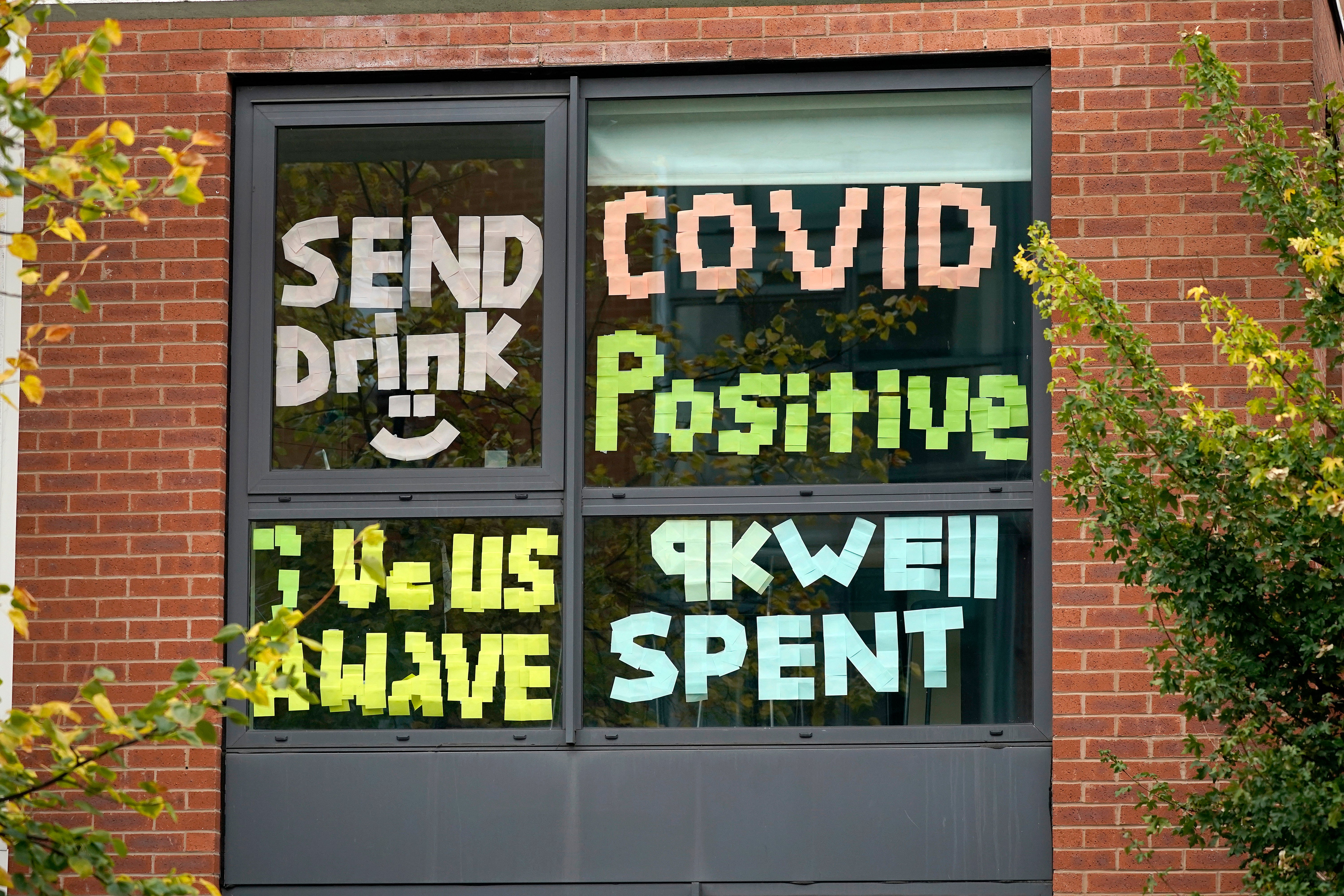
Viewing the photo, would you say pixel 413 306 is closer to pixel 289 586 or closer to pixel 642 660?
pixel 289 586

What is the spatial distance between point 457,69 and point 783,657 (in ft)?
8.98

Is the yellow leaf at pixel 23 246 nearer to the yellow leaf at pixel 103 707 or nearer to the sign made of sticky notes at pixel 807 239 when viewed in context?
the yellow leaf at pixel 103 707

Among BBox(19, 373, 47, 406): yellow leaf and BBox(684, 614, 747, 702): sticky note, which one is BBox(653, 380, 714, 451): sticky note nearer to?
BBox(684, 614, 747, 702): sticky note

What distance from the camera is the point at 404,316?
19.8 ft

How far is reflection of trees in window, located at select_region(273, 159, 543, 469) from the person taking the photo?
234 inches

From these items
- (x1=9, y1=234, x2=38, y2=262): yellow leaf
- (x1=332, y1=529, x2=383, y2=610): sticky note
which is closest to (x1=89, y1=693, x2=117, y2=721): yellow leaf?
(x1=9, y1=234, x2=38, y2=262): yellow leaf

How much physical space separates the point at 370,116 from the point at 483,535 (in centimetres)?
183

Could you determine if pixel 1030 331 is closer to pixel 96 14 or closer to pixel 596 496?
pixel 596 496

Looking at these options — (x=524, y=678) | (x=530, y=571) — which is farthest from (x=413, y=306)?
(x=524, y=678)

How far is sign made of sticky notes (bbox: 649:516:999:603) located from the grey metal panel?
64 cm

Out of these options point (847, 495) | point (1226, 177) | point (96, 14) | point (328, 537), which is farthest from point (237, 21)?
point (1226, 177)

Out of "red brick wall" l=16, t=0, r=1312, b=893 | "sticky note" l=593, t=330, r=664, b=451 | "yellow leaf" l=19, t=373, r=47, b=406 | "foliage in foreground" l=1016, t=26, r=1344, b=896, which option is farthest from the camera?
"sticky note" l=593, t=330, r=664, b=451

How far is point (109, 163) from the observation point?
2.77 metres

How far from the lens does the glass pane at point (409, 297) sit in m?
5.96
